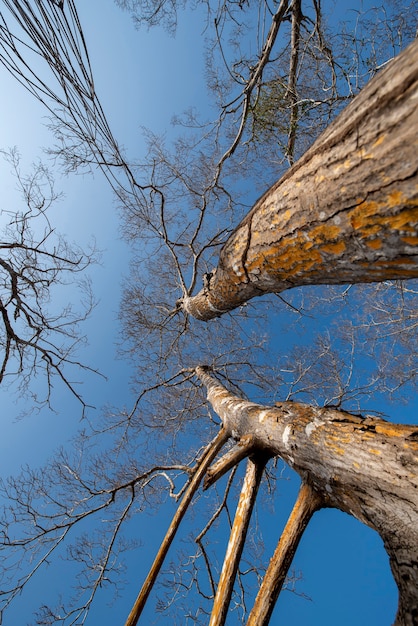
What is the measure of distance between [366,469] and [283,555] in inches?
17.9

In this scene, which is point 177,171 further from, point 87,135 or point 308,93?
point 87,135

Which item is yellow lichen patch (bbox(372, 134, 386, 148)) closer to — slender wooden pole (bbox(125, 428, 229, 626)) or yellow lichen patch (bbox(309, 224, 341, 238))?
yellow lichen patch (bbox(309, 224, 341, 238))

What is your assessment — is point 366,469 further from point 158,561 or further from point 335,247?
point 158,561

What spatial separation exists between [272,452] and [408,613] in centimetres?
88

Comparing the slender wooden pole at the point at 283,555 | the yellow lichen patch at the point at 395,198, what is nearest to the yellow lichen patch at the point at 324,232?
the yellow lichen patch at the point at 395,198

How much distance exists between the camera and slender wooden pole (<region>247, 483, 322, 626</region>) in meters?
1.15

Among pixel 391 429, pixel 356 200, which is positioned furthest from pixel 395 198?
pixel 391 429

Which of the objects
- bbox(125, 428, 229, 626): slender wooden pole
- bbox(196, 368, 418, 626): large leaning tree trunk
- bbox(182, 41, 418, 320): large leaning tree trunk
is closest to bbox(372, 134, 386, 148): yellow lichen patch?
bbox(182, 41, 418, 320): large leaning tree trunk

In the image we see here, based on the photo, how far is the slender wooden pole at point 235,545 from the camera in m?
1.24

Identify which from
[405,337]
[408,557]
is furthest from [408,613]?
[405,337]

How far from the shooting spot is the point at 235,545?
4.64ft

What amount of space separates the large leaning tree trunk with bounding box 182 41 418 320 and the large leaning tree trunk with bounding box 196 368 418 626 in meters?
0.63

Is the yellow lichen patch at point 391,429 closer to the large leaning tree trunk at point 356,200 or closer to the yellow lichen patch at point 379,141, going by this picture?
the large leaning tree trunk at point 356,200

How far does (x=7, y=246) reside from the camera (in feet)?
9.57
